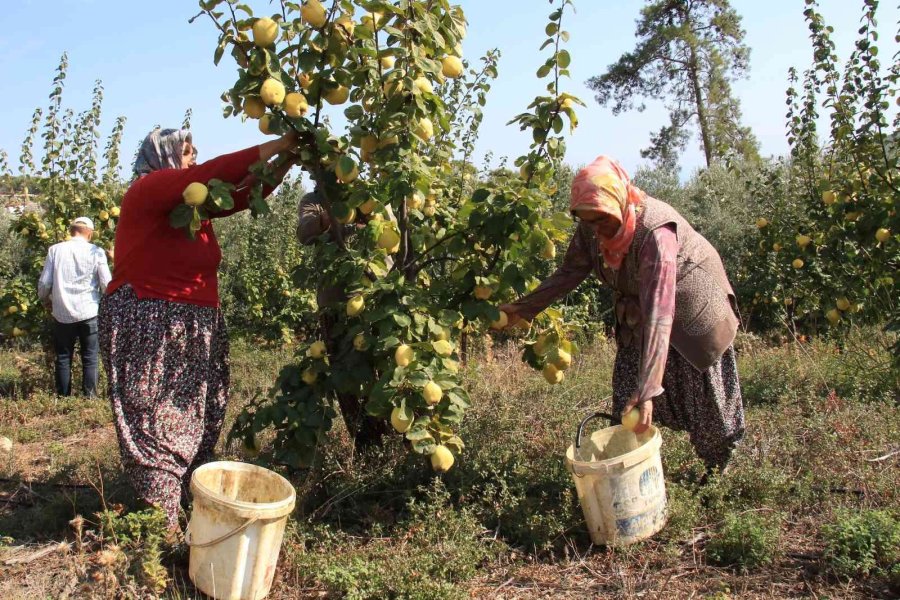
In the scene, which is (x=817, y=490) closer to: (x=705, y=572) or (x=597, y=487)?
(x=705, y=572)

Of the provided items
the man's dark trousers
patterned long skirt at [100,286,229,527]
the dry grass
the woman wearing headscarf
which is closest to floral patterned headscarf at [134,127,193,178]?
patterned long skirt at [100,286,229,527]

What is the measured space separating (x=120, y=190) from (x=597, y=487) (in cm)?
619

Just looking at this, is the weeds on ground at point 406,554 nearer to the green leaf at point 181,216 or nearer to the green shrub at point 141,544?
the green shrub at point 141,544

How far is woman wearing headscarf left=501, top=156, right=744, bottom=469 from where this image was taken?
8.85 feet

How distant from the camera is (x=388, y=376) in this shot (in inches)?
112

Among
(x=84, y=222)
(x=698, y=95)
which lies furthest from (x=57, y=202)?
(x=698, y=95)

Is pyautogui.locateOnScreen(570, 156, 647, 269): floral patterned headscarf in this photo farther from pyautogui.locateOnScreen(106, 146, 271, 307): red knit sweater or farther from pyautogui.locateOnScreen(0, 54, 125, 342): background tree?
pyautogui.locateOnScreen(0, 54, 125, 342): background tree

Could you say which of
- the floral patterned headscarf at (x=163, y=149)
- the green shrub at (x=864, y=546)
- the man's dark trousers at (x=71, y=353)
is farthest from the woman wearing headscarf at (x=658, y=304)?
the man's dark trousers at (x=71, y=353)

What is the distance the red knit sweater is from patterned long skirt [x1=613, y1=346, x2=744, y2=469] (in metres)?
1.66

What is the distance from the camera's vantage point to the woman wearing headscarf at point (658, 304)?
2.70 meters

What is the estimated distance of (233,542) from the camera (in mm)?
2498

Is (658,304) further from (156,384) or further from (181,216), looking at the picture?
(156,384)

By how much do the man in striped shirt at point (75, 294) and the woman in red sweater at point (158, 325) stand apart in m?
3.19

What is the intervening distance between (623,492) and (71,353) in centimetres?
492
